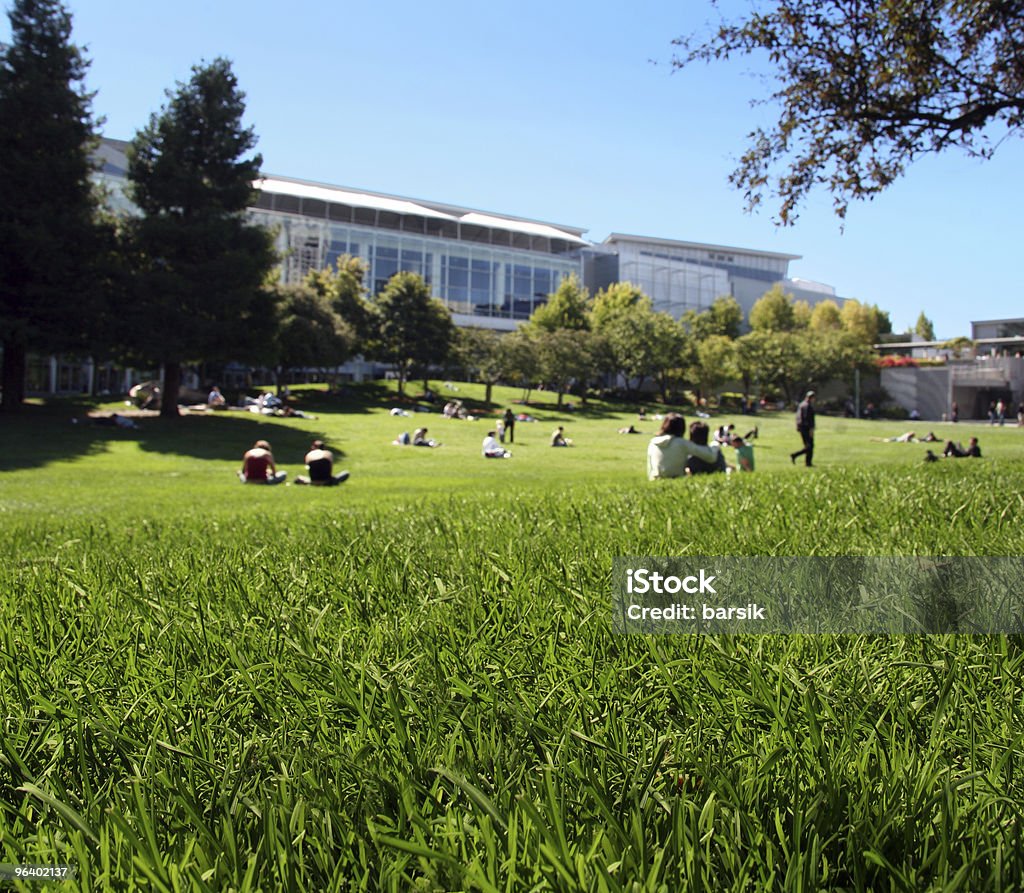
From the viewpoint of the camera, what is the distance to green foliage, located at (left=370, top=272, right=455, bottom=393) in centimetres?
5309

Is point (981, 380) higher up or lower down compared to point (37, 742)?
higher up

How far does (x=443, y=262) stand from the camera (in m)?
78.8

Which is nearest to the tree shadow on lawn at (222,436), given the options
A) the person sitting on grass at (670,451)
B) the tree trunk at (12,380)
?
the tree trunk at (12,380)

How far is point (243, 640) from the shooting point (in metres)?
2.39

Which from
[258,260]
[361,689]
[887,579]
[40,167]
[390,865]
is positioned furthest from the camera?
[258,260]

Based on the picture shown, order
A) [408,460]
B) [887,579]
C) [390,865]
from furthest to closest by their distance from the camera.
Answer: [408,460], [887,579], [390,865]

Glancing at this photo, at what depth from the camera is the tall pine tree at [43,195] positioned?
27.4 m

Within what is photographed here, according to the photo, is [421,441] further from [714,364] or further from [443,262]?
[443,262]

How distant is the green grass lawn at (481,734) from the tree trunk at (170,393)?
31.2 meters

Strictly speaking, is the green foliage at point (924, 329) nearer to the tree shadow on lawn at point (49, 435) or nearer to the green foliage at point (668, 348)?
the green foliage at point (668, 348)

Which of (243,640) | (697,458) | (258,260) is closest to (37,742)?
(243,640)

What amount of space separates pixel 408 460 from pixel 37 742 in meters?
21.6

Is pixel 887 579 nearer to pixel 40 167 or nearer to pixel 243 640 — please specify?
pixel 243 640

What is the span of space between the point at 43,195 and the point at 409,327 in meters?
27.0
